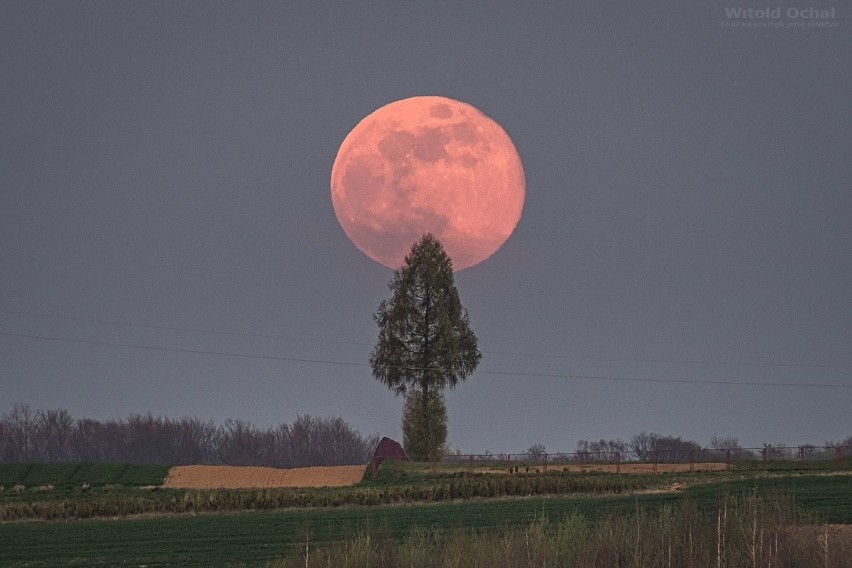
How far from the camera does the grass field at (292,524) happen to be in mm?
30906

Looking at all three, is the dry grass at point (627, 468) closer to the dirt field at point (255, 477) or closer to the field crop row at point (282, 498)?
the field crop row at point (282, 498)

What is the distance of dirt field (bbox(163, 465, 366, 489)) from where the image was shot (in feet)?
228

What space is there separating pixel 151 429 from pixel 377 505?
92946mm

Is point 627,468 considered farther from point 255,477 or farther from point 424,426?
point 255,477

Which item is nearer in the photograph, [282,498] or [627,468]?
[282,498]

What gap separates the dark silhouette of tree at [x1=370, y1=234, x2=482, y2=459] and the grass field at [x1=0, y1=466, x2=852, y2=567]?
28.1 meters

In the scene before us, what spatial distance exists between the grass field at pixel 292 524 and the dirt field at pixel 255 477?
17953 millimetres

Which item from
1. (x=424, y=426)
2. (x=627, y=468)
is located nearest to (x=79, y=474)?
(x=424, y=426)

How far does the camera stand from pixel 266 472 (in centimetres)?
7450

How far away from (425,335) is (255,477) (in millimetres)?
18096

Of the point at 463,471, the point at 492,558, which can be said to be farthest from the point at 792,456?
the point at 492,558

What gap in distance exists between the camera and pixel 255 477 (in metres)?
72.4

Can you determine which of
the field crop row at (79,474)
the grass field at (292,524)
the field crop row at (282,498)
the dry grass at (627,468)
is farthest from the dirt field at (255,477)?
the grass field at (292,524)

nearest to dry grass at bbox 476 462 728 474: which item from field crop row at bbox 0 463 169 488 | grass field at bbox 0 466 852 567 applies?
grass field at bbox 0 466 852 567
